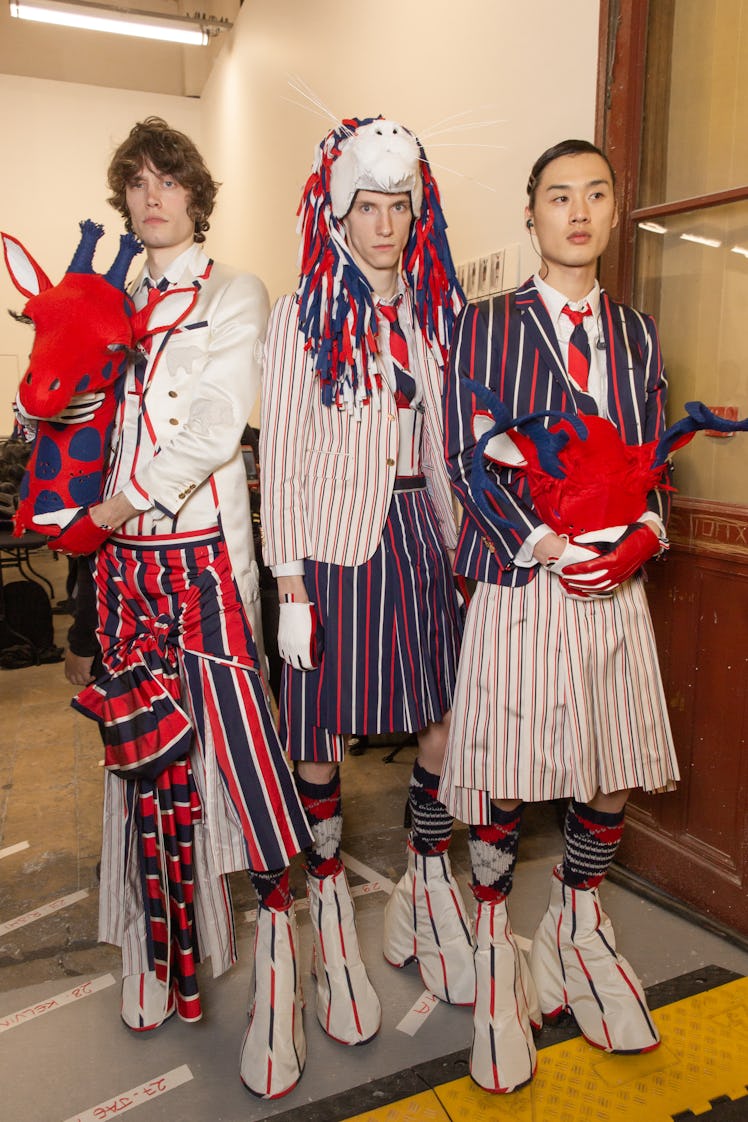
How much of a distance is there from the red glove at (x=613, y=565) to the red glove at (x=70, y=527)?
770 mm

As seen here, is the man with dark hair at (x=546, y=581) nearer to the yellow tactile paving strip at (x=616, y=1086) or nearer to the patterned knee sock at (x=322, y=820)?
the yellow tactile paving strip at (x=616, y=1086)

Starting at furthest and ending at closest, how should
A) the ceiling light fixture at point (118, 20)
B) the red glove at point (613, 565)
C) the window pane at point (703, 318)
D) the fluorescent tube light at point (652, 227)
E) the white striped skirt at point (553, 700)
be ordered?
1. the ceiling light fixture at point (118, 20)
2. the fluorescent tube light at point (652, 227)
3. the window pane at point (703, 318)
4. the white striped skirt at point (553, 700)
5. the red glove at point (613, 565)

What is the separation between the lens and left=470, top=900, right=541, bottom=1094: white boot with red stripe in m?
1.36

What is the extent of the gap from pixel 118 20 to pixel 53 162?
1.74 metres

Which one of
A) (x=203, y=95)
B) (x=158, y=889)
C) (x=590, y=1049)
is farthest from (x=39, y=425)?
(x=203, y=95)

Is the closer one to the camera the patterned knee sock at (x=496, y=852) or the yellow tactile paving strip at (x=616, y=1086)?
the yellow tactile paving strip at (x=616, y=1086)

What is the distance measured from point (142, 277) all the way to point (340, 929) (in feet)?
4.10

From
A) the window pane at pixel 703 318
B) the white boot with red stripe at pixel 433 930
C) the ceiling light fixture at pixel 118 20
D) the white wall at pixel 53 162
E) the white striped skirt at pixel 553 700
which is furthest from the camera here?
the white wall at pixel 53 162

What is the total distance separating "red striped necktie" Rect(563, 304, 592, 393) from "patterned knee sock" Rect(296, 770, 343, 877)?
2.73ft

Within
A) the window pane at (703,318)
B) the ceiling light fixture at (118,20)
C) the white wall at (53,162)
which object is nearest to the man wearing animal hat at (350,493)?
the window pane at (703,318)

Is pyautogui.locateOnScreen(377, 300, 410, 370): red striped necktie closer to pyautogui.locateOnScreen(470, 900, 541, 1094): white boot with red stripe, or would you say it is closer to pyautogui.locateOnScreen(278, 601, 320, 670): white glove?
pyautogui.locateOnScreen(278, 601, 320, 670): white glove

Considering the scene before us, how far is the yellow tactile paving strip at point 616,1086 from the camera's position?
1.32m

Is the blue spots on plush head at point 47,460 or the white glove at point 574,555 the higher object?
the blue spots on plush head at point 47,460

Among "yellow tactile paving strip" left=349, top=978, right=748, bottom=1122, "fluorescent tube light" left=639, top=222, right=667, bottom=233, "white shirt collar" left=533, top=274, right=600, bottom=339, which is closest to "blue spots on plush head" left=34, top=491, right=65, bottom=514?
"white shirt collar" left=533, top=274, right=600, bottom=339
